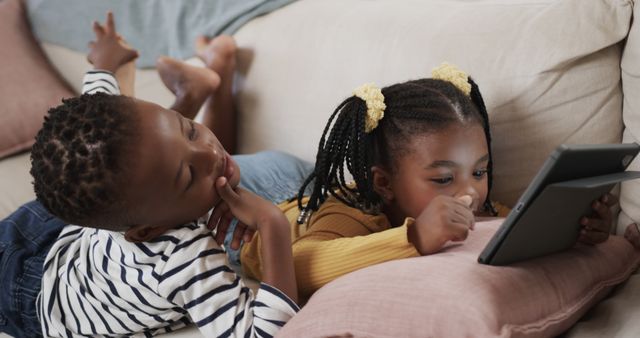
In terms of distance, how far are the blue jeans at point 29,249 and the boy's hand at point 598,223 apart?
2.08 feet

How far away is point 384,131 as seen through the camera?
1322mm

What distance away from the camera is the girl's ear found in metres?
1.33

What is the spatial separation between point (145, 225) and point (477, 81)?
0.66 metres

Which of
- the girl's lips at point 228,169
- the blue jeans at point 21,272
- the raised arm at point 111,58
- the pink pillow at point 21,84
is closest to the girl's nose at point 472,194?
the girl's lips at point 228,169

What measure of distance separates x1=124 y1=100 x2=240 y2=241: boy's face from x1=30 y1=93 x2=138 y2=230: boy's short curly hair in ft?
0.06

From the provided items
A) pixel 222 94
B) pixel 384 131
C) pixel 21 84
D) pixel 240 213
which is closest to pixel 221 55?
pixel 222 94

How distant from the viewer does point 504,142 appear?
1351mm

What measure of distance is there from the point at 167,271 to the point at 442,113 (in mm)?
526

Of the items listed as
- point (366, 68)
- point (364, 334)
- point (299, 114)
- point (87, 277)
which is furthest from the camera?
point (299, 114)

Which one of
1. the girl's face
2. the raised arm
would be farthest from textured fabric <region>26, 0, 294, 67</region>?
the girl's face

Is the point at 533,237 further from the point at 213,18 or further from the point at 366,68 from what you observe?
the point at 213,18

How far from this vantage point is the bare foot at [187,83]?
1827 millimetres

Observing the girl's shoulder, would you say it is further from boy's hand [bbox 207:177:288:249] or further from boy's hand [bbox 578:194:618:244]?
boy's hand [bbox 578:194:618:244]

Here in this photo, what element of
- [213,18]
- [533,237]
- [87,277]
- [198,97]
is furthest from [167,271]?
[213,18]
